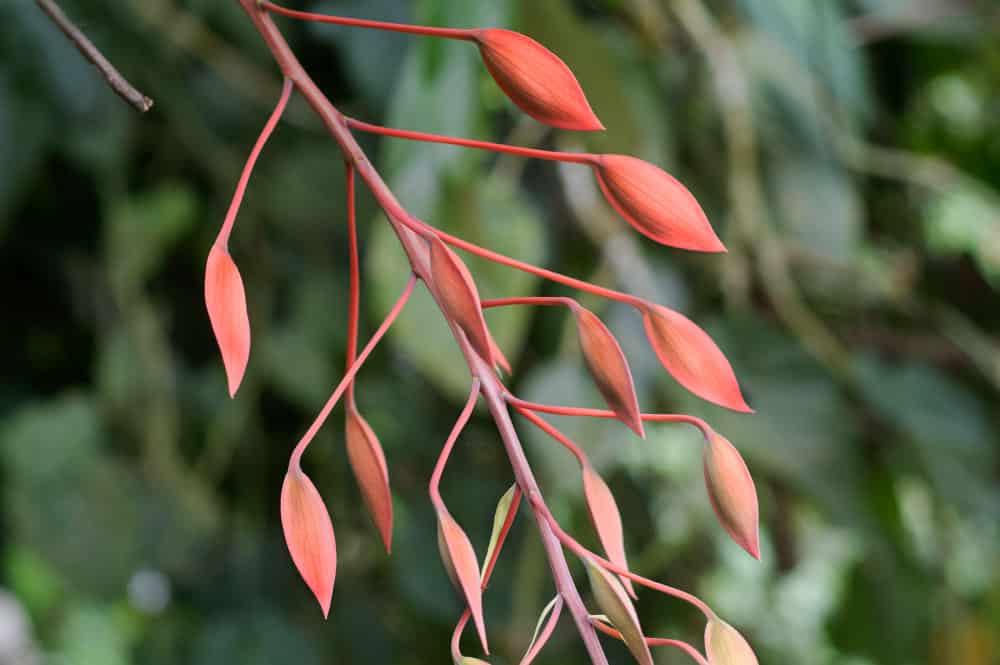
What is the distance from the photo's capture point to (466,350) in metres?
0.14

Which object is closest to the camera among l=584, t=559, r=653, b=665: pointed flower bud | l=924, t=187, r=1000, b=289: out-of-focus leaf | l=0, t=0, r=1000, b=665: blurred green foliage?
l=584, t=559, r=653, b=665: pointed flower bud

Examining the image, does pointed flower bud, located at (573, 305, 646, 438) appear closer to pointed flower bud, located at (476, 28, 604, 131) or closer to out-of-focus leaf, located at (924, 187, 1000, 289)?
pointed flower bud, located at (476, 28, 604, 131)

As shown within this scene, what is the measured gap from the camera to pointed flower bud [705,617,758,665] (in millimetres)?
141

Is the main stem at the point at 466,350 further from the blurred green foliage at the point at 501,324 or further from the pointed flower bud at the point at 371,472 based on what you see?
the blurred green foliage at the point at 501,324

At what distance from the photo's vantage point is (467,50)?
412 millimetres

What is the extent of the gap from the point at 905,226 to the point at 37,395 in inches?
22.3

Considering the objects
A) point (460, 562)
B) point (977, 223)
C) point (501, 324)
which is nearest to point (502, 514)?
point (460, 562)

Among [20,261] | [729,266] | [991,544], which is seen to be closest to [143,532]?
[20,261]

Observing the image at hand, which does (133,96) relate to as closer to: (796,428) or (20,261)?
(796,428)

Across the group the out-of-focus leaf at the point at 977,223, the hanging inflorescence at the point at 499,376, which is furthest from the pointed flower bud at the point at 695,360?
the out-of-focus leaf at the point at 977,223

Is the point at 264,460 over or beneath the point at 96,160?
beneath

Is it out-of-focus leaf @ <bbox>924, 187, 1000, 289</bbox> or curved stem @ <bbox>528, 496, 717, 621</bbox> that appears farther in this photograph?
out-of-focus leaf @ <bbox>924, 187, 1000, 289</bbox>

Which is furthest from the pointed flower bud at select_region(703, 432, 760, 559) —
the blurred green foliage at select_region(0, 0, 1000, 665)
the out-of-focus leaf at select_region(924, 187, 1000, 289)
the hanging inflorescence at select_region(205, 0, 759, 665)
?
the out-of-focus leaf at select_region(924, 187, 1000, 289)

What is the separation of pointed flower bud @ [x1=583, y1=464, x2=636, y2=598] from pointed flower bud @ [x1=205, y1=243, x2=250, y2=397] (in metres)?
0.05
